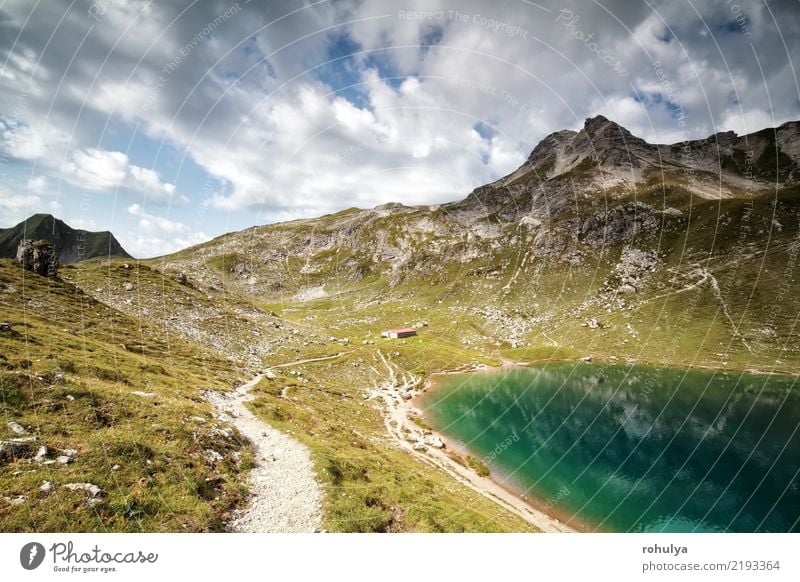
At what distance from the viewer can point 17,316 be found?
116ft

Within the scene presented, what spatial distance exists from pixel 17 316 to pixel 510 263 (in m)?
180

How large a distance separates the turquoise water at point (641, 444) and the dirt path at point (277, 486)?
2595 centimetres

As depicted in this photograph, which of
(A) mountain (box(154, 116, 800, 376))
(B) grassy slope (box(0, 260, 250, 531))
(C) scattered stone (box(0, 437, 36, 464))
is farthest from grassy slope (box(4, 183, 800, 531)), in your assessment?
(C) scattered stone (box(0, 437, 36, 464))

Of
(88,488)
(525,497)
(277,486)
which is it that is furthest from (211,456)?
(525,497)

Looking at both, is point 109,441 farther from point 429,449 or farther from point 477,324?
point 477,324

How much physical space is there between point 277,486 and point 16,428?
1165 centimetres

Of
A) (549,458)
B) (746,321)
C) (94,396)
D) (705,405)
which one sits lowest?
(549,458)

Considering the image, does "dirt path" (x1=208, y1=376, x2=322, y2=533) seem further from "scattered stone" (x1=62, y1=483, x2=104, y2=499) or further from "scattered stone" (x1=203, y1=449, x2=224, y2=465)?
"scattered stone" (x1=62, y1=483, x2=104, y2=499)

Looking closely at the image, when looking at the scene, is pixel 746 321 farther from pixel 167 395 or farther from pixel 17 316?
pixel 17 316

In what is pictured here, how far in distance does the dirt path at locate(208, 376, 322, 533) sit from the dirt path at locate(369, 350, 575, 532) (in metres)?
19.3

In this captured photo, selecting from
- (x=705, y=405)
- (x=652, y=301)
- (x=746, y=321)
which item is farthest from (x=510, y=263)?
(x=705, y=405)
